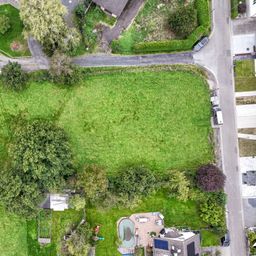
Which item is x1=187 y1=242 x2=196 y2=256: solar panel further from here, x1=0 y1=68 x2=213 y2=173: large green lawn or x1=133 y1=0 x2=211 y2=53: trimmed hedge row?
x1=133 y1=0 x2=211 y2=53: trimmed hedge row

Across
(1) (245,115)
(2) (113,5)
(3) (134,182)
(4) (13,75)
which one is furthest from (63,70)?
(1) (245,115)

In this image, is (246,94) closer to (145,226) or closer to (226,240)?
(226,240)

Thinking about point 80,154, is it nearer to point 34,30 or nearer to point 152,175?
point 152,175

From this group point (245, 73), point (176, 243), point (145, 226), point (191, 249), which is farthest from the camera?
point (145, 226)

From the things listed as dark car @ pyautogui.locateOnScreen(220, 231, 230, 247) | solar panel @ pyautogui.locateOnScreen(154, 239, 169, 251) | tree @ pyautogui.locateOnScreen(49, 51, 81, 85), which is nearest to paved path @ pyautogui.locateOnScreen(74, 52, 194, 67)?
tree @ pyautogui.locateOnScreen(49, 51, 81, 85)

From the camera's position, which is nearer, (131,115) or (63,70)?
(63,70)

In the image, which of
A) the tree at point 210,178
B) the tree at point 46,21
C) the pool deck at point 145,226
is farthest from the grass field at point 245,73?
the tree at point 46,21

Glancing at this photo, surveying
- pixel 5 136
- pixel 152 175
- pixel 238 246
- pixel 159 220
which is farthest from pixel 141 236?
pixel 5 136
